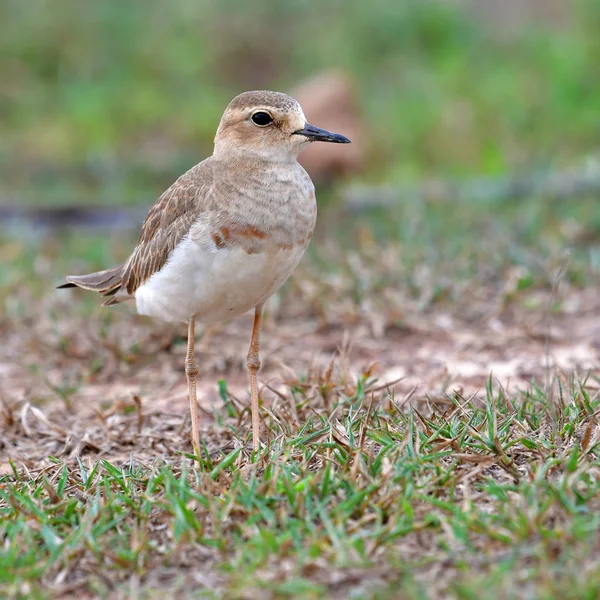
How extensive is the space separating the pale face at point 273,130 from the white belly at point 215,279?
0.46 m

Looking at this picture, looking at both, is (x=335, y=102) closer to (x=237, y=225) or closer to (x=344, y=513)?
(x=237, y=225)

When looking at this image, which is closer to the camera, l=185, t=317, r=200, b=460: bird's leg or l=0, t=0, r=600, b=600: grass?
l=0, t=0, r=600, b=600: grass

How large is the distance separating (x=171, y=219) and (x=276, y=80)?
31.1 feet

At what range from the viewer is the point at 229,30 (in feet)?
44.7

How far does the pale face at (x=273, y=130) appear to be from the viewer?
13.4 feet

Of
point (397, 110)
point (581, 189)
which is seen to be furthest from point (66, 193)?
point (581, 189)

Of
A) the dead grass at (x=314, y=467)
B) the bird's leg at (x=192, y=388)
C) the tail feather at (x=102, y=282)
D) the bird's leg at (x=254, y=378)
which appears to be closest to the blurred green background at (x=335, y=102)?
the dead grass at (x=314, y=467)

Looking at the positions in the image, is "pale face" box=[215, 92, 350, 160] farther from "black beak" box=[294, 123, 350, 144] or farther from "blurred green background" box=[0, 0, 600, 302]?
"blurred green background" box=[0, 0, 600, 302]

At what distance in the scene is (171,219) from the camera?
13.7ft

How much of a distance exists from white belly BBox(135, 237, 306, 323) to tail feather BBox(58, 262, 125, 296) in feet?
2.22

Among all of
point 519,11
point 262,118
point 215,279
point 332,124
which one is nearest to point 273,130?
point 262,118

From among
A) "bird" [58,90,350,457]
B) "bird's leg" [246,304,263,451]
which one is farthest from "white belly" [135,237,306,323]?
"bird's leg" [246,304,263,451]

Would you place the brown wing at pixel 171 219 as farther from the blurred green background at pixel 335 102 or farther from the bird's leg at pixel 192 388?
the blurred green background at pixel 335 102

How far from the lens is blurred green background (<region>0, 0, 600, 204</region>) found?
1093cm
